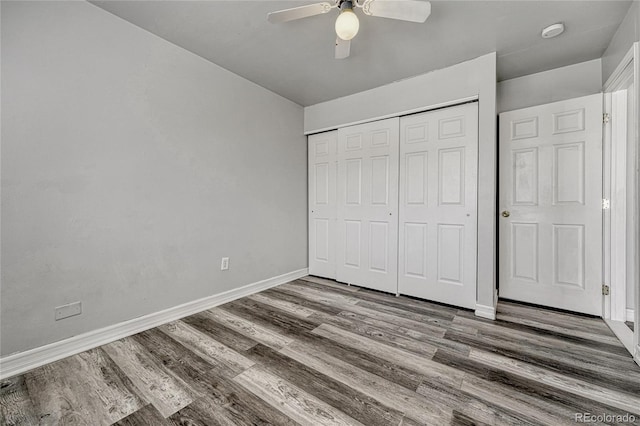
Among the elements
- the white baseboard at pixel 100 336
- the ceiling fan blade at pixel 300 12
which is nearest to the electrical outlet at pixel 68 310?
the white baseboard at pixel 100 336

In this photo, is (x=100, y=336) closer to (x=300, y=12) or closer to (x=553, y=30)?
(x=300, y=12)

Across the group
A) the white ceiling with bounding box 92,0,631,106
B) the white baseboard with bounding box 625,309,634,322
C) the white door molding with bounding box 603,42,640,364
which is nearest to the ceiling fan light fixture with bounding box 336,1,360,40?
the white ceiling with bounding box 92,0,631,106

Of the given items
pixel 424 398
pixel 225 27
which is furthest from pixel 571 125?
pixel 225 27

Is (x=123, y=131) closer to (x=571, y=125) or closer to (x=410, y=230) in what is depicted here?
(x=410, y=230)

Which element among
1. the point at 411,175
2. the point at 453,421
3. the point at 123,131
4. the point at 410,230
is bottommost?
the point at 453,421

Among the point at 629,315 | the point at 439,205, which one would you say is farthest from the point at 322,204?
the point at 629,315

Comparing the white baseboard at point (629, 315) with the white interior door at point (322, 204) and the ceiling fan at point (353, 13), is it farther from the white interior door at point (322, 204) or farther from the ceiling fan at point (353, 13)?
the ceiling fan at point (353, 13)

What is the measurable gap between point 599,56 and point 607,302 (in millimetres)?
2323

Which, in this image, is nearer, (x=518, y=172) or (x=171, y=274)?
(x=171, y=274)

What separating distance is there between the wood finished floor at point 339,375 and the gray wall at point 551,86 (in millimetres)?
2226

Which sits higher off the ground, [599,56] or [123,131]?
[599,56]

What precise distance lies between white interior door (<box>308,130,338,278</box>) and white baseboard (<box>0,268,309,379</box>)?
118 centimetres

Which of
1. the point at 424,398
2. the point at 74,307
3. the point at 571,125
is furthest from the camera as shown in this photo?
the point at 571,125

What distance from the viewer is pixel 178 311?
95.0 inches
